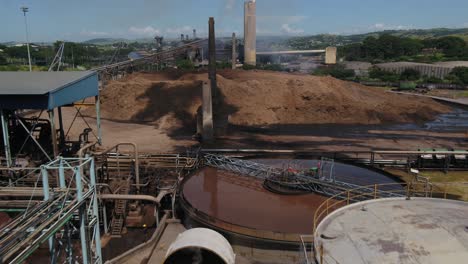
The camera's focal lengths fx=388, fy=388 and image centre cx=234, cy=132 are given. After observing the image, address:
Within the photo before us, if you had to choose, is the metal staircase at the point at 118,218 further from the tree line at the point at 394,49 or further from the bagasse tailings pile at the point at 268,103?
the tree line at the point at 394,49

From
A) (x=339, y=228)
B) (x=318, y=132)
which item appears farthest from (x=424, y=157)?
(x=339, y=228)

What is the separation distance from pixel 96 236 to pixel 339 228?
304 inches

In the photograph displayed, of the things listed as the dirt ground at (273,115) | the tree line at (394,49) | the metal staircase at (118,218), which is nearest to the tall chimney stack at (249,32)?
the dirt ground at (273,115)

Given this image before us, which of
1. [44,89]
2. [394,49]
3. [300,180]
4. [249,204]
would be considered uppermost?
[394,49]

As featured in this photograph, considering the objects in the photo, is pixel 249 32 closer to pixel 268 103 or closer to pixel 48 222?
pixel 268 103

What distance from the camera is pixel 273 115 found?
161ft

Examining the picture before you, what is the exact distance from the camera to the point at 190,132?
1645 inches

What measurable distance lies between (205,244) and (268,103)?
4086cm

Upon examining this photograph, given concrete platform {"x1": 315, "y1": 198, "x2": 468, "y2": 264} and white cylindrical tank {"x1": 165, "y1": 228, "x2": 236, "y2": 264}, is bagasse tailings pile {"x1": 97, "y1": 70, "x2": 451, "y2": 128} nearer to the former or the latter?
white cylindrical tank {"x1": 165, "y1": 228, "x2": 236, "y2": 264}

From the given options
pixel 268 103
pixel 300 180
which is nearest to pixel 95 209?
pixel 300 180

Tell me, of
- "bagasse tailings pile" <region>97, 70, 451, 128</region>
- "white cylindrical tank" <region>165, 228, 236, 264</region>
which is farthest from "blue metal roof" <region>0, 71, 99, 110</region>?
"bagasse tailings pile" <region>97, 70, 451, 128</region>

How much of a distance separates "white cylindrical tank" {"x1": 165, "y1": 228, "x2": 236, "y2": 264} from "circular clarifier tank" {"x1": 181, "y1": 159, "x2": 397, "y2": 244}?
422cm

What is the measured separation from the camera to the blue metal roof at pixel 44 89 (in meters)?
17.2

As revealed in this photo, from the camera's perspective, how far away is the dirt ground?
38062mm
